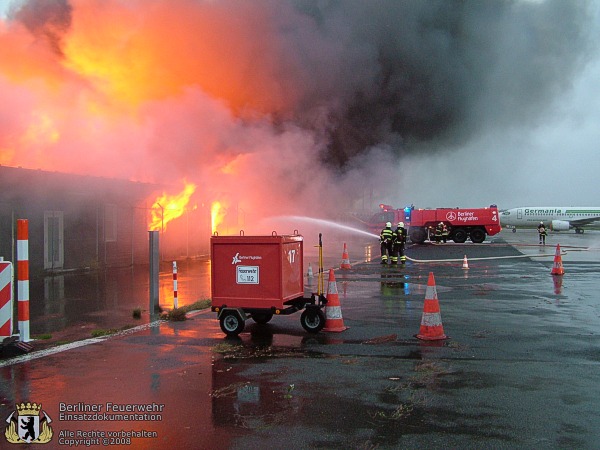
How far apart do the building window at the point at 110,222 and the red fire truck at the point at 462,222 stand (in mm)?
19116

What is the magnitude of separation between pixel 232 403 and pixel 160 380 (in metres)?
1.03

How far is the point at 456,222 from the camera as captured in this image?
106 ft

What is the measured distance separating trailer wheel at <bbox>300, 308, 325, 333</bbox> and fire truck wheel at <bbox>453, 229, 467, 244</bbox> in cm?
2637

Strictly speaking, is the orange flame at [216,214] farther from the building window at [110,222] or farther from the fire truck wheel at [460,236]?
the fire truck wheel at [460,236]

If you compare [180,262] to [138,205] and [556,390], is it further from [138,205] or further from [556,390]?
[556,390]

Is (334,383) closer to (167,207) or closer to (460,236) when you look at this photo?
(167,207)

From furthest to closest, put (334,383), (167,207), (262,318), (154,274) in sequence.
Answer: (167,207)
(154,274)
(262,318)
(334,383)

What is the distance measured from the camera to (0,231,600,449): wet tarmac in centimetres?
391

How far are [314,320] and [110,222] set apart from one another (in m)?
12.9

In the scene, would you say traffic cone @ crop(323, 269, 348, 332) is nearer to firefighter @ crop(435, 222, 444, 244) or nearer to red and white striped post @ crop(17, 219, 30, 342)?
red and white striped post @ crop(17, 219, 30, 342)

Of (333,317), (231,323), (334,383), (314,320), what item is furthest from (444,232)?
(334,383)

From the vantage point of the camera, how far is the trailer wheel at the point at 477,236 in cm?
3206

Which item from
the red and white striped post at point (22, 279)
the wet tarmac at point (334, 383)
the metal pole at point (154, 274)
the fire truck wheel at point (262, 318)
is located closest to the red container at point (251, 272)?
the wet tarmac at point (334, 383)

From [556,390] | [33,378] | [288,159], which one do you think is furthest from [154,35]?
[556,390]
